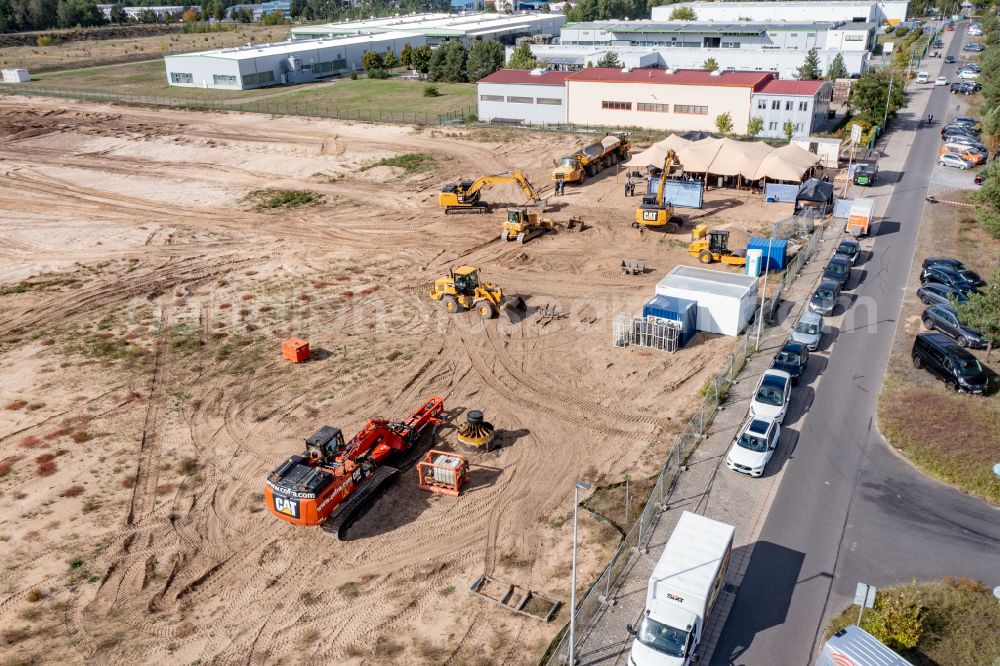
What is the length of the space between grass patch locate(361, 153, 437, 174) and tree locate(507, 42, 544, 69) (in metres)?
34.8

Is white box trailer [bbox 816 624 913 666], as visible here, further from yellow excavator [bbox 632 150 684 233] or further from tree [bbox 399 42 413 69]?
tree [bbox 399 42 413 69]

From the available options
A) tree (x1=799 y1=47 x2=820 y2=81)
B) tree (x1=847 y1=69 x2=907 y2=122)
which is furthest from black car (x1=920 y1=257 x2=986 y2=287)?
tree (x1=799 y1=47 x2=820 y2=81)

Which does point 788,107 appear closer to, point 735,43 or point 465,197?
point 465,197

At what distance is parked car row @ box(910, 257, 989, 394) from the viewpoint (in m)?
28.0

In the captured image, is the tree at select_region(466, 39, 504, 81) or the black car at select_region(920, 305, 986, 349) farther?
the tree at select_region(466, 39, 504, 81)

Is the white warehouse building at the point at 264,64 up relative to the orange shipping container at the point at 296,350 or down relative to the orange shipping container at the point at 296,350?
up

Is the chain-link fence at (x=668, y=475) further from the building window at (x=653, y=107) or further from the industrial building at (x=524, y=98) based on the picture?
the industrial building at (x=524, y=98)

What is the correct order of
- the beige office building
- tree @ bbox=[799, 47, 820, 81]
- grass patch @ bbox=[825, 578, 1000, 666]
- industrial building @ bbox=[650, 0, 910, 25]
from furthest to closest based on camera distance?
industrial building @ bbox=[650, 0, 910, 25] → tree @ bbox=[799, 47, 820, 81] → the beige office building → grass patch @ bbox=[825, 578, 1000, 666]

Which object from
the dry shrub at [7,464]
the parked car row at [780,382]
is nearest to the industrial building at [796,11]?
the parked car row at [780,382]

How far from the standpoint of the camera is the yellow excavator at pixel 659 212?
46.1m

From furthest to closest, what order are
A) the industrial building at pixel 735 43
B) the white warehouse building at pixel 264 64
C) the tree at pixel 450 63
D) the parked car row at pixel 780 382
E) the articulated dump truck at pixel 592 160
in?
the tree at pixel 450 63 → the white warehouse building at pixel 264 64 → the industrial building at pixel 735 43 → the articulated dump truck at pixel 592 160 → the parked car row at pixel 780 382

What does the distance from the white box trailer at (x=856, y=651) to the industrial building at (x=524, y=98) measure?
64.1m

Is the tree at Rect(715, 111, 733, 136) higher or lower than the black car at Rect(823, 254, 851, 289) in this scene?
higher

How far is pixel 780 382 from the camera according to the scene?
1075 inches
